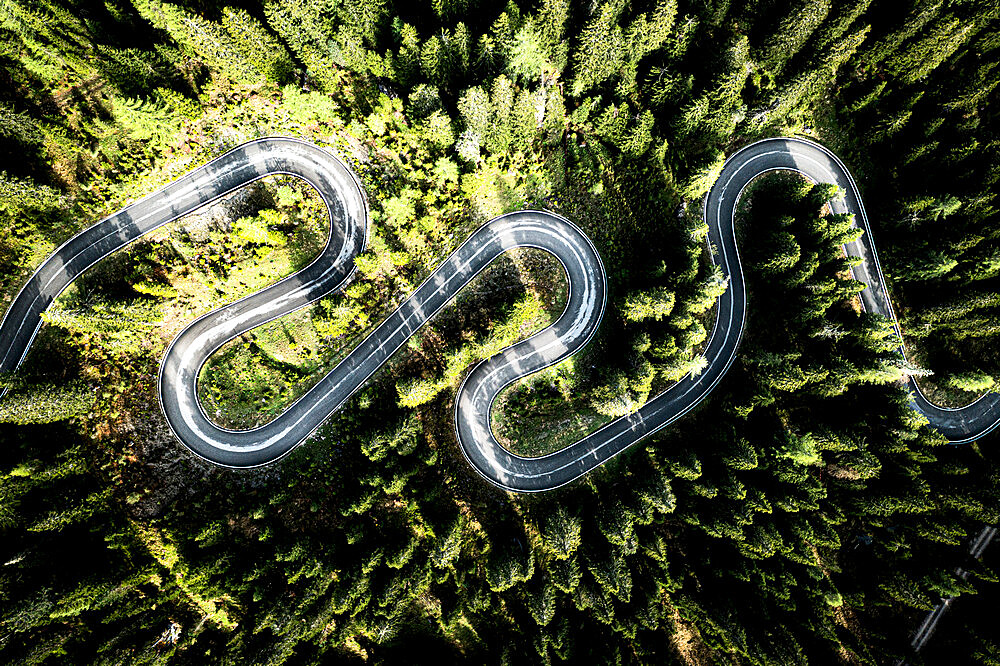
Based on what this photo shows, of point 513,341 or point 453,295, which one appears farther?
point 513,341

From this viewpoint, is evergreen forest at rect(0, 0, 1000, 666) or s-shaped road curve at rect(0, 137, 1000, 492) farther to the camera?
s-shaped road curve at rect(0, 137, 1000, 492)

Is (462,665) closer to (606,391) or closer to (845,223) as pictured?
(606,391)

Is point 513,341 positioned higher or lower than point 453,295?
lower

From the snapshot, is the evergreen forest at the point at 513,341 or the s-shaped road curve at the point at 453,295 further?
the s-shaped road curve at the point at 453,295
